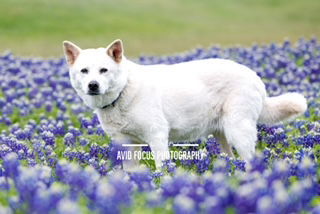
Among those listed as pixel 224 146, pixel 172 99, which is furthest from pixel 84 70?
pixel 224 146

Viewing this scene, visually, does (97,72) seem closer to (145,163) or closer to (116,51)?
(116,51)

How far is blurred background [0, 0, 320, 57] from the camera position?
25156 mm

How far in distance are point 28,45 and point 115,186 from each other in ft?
71.1

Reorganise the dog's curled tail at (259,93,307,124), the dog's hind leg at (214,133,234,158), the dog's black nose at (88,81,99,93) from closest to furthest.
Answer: the dog's black nose at (88,81,99,93)
the dog's curled tail at (259,93,307,124)
the dog's hind leg at (214,133,234,158)

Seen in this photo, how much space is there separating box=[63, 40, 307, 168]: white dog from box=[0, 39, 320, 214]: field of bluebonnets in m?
0.29

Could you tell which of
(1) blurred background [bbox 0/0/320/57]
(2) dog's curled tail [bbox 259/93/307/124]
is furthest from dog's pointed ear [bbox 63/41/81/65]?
(1) blurred background [bbox 0/0/320/57]

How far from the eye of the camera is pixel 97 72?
237 inches

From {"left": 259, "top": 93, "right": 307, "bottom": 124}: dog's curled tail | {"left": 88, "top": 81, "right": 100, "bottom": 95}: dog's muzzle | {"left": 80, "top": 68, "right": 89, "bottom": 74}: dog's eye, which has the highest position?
{"left": 80, "top": 68, "right": 89, "bottom": 74}: dog's eye

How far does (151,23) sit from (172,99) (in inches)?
950

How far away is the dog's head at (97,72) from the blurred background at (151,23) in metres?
16.1

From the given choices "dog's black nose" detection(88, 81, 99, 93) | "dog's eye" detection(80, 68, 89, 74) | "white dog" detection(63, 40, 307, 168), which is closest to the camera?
"dog's black nose" detection(88, 81, 99, 93)

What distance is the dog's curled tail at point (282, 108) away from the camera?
22.7 feet

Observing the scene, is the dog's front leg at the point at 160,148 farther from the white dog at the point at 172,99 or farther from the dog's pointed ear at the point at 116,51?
the dog's pointed ear at the point at 116,51

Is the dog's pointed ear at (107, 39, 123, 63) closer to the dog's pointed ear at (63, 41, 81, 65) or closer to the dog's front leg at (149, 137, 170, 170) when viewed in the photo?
the dog's pointed ear at (63, 41, 81, 65)
